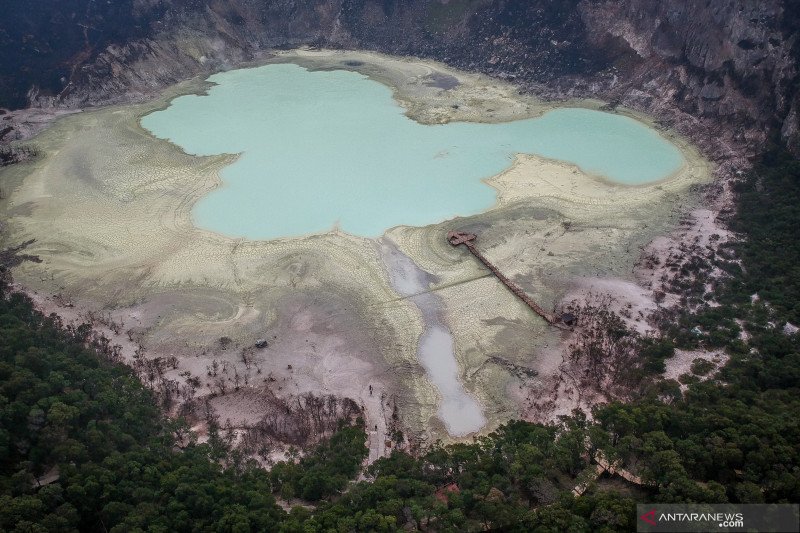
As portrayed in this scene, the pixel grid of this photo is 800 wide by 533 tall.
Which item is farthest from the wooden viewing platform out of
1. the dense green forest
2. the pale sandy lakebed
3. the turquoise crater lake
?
the dense green forest

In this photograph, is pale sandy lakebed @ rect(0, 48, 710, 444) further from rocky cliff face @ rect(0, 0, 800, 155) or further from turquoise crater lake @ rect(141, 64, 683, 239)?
rocky cliff face @ rect(0, 0, 800, 155)

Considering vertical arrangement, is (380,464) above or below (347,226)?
above

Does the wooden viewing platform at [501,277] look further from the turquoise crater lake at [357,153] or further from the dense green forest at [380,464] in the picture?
the dense green forest at [380,464]

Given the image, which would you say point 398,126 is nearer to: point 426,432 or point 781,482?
point 426,432

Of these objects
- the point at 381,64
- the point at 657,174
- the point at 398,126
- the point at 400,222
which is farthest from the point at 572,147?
the point at 381,64

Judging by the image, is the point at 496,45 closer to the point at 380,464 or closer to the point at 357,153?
the point at 357,153

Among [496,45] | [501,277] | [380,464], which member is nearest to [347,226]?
[501,277]

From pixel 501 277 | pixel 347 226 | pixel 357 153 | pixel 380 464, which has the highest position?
pixel 357 153
